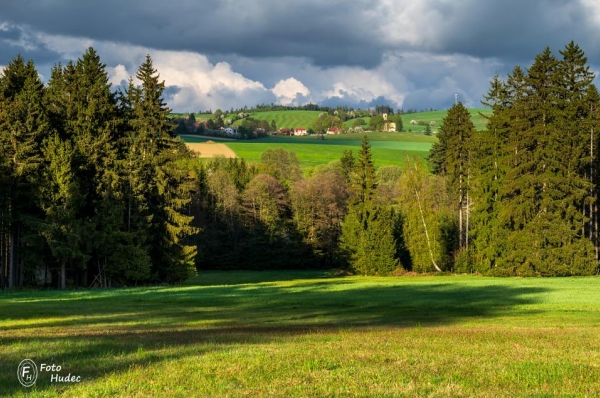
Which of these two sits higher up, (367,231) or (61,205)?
(61,205)

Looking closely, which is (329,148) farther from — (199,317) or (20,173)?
(199,317)

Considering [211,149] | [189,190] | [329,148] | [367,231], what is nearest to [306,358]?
[189,190]

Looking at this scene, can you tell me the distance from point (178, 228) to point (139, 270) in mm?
5980

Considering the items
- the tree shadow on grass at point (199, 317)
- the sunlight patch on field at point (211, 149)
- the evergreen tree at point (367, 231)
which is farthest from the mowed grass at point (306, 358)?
the sunlight patch on field at point (211, 149)

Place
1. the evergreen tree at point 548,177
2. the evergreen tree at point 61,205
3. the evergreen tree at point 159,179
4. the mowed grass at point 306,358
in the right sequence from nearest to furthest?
the mowed grass at point 306,358 < the evergreen tree at point 61,205 < the evergreen tree at point 159,179 < the evergreen tree at point 548,177

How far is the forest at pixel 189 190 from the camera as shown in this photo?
53.7m

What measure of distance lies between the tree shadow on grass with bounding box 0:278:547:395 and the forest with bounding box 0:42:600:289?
12.2m

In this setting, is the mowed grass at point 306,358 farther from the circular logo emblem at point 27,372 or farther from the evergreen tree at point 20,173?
the evergreen tree at point 20,173

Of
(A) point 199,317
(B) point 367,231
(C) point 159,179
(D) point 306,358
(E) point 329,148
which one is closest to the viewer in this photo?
(D) point 306,358

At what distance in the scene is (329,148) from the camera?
177625 millimetres

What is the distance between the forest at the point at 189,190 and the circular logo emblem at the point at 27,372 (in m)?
42.3

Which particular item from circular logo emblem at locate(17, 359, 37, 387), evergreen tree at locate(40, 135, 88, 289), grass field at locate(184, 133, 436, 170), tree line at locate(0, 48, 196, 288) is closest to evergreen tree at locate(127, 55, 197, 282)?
tree line at locate(0, 48, 196, 288)

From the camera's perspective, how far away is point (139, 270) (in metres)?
56.8

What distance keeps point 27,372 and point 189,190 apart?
5337cm
